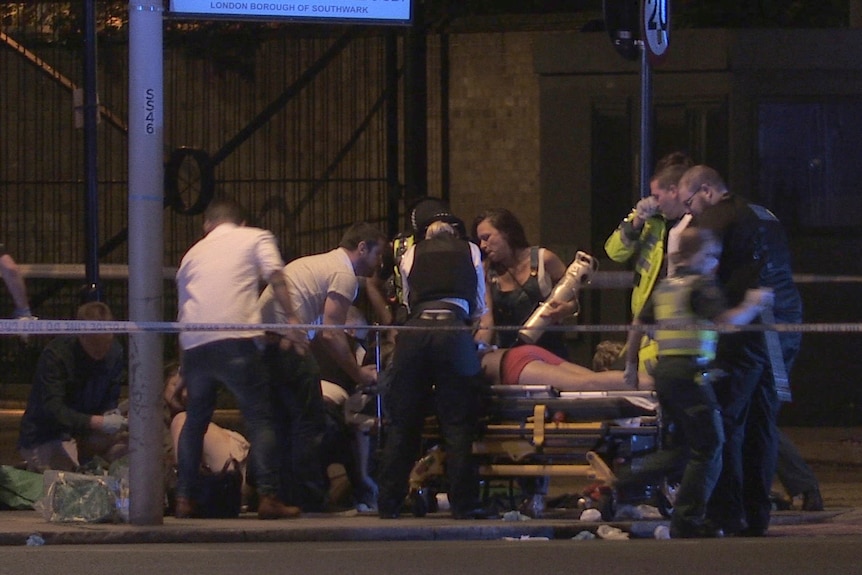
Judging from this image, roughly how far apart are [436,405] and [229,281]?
1.34 m

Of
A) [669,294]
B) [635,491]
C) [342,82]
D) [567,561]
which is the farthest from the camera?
[342,82]

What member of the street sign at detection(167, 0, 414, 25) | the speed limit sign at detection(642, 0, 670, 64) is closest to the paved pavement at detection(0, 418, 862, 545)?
the street sign at detection(167, 0, 414, 25)

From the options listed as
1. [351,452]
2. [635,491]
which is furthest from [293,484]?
[635,491]

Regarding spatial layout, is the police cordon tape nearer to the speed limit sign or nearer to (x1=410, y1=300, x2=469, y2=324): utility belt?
(x1=410, y1=300, x2=469, y2=324): utility belt

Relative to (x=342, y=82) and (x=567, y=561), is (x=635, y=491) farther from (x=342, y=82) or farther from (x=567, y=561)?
(x=342, y=82)

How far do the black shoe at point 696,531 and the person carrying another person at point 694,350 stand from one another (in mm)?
103

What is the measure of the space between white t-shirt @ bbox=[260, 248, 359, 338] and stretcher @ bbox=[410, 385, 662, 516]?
3.75 feet

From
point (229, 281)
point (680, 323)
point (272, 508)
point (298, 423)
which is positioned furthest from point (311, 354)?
point (680, 323)

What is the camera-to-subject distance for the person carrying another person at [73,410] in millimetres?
8805

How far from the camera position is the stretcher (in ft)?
26.6

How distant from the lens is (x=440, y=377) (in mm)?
8133

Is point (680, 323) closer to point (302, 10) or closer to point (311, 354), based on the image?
point (311, 354)

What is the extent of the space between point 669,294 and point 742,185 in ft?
17.7

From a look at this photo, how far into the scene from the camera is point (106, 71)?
49.0ft
